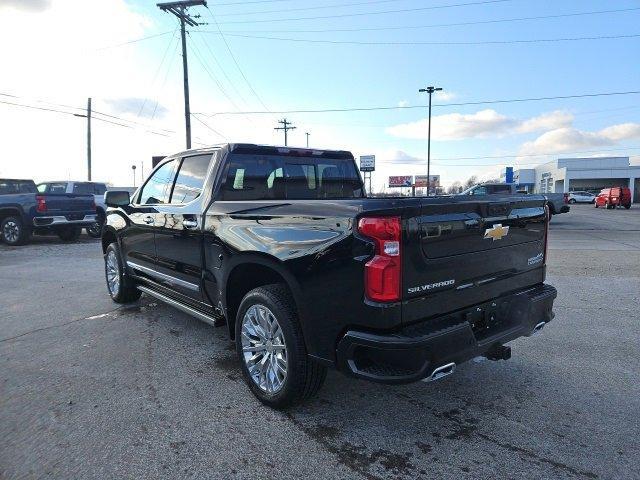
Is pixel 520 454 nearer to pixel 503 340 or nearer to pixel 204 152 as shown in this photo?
pixel 503 340

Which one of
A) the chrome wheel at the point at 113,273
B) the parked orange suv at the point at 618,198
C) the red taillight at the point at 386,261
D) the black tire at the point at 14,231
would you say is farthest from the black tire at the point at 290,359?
the parked orange suv at the point at 618,198

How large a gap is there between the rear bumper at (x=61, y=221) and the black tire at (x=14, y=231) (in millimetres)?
462

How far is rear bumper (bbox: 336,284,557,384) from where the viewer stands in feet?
8.46

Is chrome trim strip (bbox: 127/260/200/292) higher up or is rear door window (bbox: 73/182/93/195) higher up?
rear door window (bbox: 73/182/93/195)

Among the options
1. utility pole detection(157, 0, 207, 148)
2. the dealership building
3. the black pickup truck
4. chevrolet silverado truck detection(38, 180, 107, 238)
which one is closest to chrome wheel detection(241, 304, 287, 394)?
the black pickup truck

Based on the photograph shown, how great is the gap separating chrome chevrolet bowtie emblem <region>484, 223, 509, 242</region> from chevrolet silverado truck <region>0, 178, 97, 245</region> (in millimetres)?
13724

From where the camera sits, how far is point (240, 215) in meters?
3.58

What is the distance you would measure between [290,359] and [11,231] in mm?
13940

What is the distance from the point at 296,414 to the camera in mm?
3324

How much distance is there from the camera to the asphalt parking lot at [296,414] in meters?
2.72

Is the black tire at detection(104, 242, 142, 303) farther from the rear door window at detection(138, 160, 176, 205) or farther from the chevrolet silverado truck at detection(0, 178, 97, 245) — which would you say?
the chevrolet silverado truck at detection(0, 178, 97, 245)

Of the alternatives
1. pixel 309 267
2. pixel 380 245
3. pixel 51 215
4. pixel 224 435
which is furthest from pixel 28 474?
pixel 51 215

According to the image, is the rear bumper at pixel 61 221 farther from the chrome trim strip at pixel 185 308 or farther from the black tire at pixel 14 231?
the chrome trim strip at pixel 185 308

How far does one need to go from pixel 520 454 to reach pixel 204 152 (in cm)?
352
